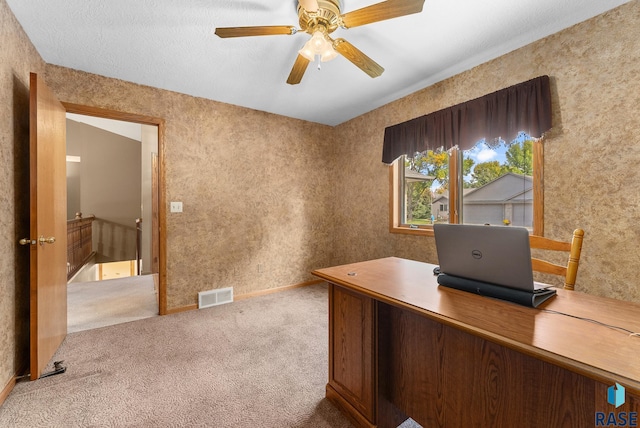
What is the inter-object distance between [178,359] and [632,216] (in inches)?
132

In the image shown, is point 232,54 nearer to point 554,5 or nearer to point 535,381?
point 554,5

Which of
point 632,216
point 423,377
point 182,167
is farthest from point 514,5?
point 182,167

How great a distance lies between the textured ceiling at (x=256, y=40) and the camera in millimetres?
1781

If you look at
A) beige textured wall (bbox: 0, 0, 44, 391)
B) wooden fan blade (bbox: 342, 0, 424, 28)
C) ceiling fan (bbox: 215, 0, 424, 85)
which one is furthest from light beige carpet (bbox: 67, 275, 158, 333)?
wooden fan blade (bbox: 342, 0, 424, 28)

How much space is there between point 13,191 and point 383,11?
105 inches

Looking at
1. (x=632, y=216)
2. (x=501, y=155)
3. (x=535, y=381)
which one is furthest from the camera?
(x=501, y=155)

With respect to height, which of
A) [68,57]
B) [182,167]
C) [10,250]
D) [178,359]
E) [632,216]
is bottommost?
[178,359]

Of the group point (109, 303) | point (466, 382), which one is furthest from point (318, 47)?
point (109, 303)

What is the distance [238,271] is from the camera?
3461mm

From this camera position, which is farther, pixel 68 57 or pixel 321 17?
pixel 68 57

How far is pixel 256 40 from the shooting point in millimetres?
2119

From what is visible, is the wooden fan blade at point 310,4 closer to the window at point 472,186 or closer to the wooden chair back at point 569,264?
the wooden chair back at point 569,264

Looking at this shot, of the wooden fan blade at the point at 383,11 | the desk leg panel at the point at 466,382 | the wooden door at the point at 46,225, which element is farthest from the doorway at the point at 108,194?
the desk leg panel at the point at 466,382

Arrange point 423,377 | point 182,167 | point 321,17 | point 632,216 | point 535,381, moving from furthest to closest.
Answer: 1. point 182,167
2. point 632,216
3. point 321,17
4. point 423,377
5. point 535,381
